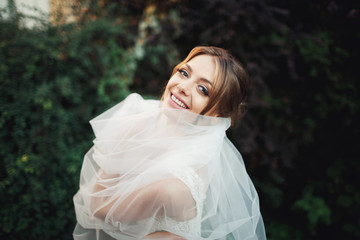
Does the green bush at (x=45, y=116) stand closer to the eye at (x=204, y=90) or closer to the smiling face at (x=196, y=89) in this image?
the smiling face at (x=196, y=89)

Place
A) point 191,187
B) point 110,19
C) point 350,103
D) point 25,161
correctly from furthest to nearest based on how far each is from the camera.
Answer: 1. point 110,19
2. point 350,103
3. point 25,161
4. point 191,187

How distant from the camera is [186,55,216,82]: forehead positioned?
4.83 feet

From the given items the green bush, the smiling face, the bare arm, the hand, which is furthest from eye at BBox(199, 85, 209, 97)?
the green bush

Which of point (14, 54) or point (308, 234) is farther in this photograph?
point (308, 234)

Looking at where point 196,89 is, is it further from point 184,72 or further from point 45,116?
point 45,116

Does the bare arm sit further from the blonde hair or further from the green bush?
the green bush

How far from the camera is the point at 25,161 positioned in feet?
7.41

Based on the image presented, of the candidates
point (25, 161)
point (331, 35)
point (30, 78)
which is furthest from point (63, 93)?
point (331, 35)

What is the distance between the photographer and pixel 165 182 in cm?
127

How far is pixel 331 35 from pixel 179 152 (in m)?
2.71

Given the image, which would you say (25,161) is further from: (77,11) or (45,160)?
(77,11)

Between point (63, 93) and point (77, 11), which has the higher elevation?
point (77, 11)

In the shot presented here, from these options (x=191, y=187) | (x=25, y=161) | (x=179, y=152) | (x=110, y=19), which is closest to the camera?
(x=191, y=187)

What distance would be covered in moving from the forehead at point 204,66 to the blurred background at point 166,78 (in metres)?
1.33
